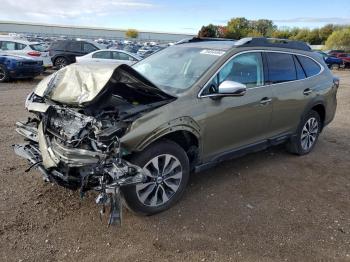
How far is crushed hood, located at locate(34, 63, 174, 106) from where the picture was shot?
148 inches

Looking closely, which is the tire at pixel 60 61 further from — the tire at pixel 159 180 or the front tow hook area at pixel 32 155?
the tire at pixel 159 180

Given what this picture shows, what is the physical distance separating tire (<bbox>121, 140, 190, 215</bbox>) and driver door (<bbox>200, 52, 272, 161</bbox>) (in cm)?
45

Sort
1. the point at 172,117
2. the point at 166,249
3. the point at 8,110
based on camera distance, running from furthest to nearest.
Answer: the point at 8,110 < the point at 172,117 < the point at 166,249

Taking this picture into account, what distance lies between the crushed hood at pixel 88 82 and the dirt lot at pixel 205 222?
121 cm

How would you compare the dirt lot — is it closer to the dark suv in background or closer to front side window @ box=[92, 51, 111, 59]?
front side window @ box=[92, 51, 111, 59]

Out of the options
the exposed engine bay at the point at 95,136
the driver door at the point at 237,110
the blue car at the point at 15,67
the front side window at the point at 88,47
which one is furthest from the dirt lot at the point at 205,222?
the front side window at the point at 88,47

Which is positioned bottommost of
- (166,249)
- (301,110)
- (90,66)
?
(166,249)

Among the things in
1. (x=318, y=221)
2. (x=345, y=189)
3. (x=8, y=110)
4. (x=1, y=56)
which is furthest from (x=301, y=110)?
(x=1, y=56)

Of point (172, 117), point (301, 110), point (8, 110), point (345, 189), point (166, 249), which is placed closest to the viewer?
point (166, 249)

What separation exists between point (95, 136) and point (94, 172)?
34 cm

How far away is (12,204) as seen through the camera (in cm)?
425

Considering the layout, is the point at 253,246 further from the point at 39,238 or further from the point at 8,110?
the point at 8,110

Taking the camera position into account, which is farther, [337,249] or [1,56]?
[1,56]

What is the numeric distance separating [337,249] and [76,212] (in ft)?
8.88
